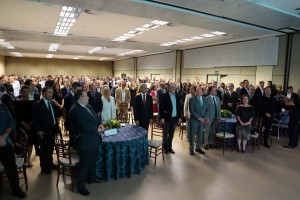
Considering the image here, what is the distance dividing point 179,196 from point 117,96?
5351 mm

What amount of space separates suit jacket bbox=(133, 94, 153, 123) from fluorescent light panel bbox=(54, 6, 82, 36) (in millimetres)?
3582

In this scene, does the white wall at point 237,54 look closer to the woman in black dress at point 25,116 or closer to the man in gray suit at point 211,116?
the man in gray suit at point 211,116

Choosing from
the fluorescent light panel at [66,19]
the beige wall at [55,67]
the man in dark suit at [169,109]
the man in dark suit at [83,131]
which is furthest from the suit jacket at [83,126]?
the beige wall at [55,67]

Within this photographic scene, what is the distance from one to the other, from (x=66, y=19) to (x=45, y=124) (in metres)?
5.13

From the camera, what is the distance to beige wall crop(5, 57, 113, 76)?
973 inches

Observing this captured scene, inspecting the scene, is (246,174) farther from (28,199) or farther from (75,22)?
(75,22)

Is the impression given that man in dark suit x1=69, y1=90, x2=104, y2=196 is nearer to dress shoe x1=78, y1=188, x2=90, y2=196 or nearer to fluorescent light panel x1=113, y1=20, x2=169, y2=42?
dress shoe x1=78, y1=188, x2=90, y2=196

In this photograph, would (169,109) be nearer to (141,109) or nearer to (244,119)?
(141,109)

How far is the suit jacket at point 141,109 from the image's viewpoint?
5.10m

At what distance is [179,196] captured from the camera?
3479 millimetres

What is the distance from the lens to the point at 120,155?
385cm

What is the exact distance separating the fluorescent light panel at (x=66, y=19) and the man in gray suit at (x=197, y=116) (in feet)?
14.4

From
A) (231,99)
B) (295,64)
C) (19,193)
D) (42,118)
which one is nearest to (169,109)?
(42,118)

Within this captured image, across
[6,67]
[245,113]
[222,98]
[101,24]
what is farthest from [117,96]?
[6,67]
